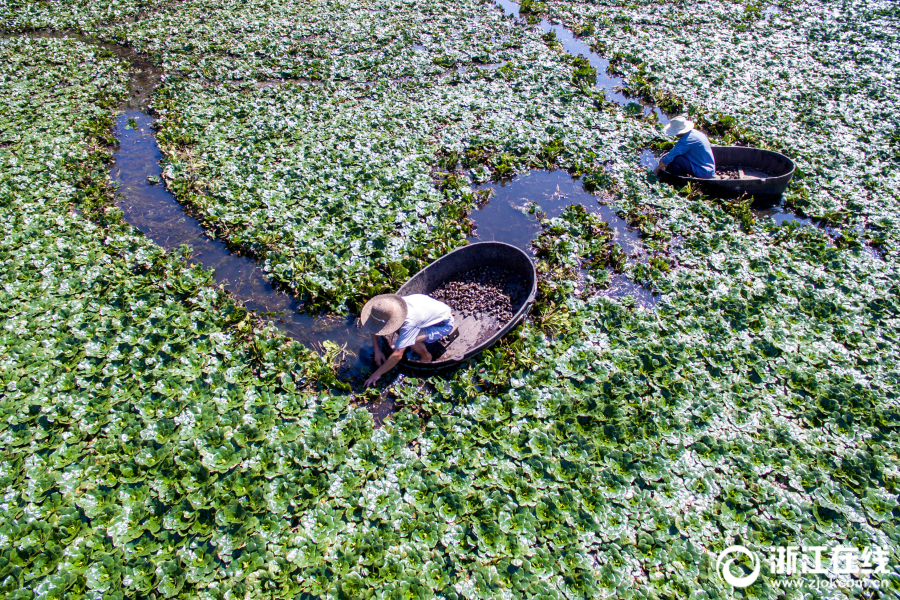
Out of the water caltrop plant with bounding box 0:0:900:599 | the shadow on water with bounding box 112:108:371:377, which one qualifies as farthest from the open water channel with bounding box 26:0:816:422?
the water caltrop plant with bounding box 0:0:900:599

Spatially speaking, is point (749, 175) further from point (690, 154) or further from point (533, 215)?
point (533, 215)

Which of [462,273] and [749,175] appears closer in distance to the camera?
[462,273]

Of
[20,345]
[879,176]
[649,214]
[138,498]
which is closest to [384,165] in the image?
[649,214]

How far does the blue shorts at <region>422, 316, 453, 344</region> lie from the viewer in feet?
17.6

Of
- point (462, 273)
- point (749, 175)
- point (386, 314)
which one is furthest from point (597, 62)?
point (386, 314)

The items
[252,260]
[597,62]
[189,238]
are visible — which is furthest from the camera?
[597,62]

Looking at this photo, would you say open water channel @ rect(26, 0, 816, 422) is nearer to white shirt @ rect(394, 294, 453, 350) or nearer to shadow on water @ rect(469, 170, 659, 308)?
shadow on water @ rect(469, 170, 659, 308)

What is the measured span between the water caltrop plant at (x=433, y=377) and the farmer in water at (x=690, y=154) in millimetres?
530

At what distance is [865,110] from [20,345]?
17302 mm

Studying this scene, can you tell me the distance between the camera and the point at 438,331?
5.41 meters

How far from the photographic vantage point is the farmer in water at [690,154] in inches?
321

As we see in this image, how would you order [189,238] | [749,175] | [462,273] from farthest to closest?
[749,175]
[189,238]
[462,273]

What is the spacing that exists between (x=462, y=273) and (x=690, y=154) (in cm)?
524

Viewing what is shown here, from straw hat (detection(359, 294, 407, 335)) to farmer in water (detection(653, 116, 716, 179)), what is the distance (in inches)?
259
